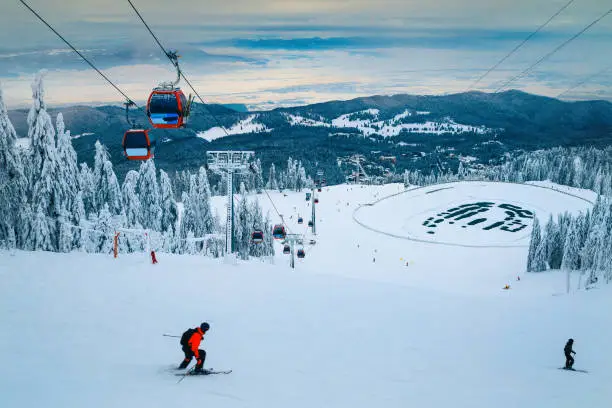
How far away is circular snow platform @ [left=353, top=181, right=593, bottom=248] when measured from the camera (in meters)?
78.3

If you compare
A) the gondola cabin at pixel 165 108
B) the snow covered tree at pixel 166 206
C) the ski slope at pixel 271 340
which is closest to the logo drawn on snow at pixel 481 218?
the snow covered tree at pixel 166 206

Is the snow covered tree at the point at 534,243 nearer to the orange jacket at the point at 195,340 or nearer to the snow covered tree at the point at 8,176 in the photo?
the snow covered tree at the point at 8,176

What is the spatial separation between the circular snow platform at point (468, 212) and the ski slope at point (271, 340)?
52.6 m

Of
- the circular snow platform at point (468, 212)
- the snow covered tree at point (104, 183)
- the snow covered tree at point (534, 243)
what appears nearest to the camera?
the snow covered tree at point (104, 183)

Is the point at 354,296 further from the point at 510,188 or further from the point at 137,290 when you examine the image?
the point at 510,188

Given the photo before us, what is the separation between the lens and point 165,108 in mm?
13438

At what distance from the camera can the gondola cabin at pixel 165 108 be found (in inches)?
527

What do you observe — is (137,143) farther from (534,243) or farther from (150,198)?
(534,243)

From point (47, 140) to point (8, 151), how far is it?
504 cm

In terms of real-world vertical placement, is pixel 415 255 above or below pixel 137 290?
below

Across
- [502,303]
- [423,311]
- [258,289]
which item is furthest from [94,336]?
[502,303]

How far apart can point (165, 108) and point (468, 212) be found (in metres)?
92.0

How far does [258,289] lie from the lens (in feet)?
59.8

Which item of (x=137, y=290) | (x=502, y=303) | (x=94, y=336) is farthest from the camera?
(x=502, y=303)
